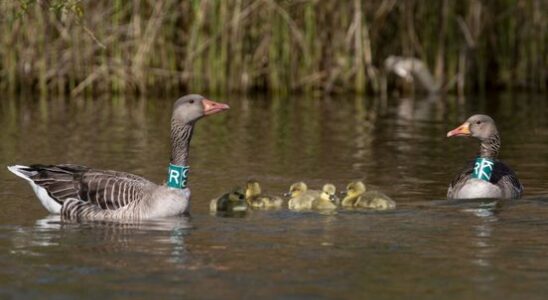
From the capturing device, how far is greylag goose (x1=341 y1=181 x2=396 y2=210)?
40.2 ft

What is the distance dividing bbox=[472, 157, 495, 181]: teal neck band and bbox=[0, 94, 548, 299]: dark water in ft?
1.46

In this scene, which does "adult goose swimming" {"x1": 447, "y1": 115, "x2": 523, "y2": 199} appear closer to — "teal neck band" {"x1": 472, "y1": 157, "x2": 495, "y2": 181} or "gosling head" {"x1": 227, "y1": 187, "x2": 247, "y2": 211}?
"teal neck band" {"x1": 472, "y1": 157, "x2": 495, "y2": 181}

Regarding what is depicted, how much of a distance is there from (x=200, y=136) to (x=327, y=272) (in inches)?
436

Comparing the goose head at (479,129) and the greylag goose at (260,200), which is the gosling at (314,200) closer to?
the greylag goose at (260,200)

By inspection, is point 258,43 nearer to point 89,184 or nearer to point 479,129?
point 479,129

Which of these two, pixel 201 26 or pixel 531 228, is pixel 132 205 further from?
pixel 201 26

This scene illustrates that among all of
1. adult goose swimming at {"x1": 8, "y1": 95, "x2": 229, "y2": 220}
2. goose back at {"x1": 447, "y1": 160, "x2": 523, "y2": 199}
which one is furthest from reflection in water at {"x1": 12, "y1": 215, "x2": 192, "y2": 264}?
goose back at {"x1": 447, "y1": 160, "x2": 523, "y2": 199}

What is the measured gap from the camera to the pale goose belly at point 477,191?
13.2m

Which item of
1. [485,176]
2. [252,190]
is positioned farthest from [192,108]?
[485,176]

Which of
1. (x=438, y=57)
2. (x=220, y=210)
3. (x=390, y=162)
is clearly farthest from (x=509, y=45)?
(x=220, y=210)

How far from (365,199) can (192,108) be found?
71.1 inches

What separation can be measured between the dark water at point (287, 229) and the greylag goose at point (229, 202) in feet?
0.50

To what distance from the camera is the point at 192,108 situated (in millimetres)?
12141

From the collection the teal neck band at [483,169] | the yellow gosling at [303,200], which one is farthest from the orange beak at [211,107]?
the teal neck band at [483,169]
